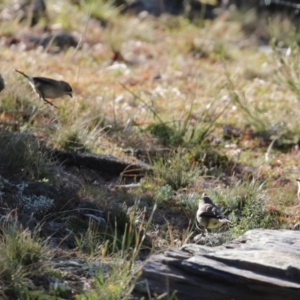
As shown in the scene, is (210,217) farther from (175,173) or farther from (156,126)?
(156,126)

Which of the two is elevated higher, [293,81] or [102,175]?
[293,81]

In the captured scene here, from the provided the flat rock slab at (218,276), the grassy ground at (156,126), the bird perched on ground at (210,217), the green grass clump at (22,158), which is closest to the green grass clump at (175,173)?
the grassy ground at (156,126)

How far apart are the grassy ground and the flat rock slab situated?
0.22m

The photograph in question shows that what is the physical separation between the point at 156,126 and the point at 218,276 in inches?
198

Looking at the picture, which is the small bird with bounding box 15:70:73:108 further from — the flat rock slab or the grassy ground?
the flat rock slab

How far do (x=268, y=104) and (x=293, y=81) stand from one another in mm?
1732

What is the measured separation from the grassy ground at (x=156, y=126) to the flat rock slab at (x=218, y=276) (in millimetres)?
221

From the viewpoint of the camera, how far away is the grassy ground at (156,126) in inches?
229

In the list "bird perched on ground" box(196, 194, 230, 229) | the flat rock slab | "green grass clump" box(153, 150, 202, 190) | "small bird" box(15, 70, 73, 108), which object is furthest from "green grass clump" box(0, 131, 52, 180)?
the flat rock slab

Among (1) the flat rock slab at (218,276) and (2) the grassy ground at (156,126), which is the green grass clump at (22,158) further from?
(1) the flat rock slab at (218,276)

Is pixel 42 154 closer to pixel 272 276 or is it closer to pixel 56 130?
pixel 56 130

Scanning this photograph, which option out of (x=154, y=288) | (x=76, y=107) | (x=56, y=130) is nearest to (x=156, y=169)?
(x=56, y=130)

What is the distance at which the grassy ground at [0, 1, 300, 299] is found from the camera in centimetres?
581

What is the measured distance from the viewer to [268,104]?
40.6 ft
